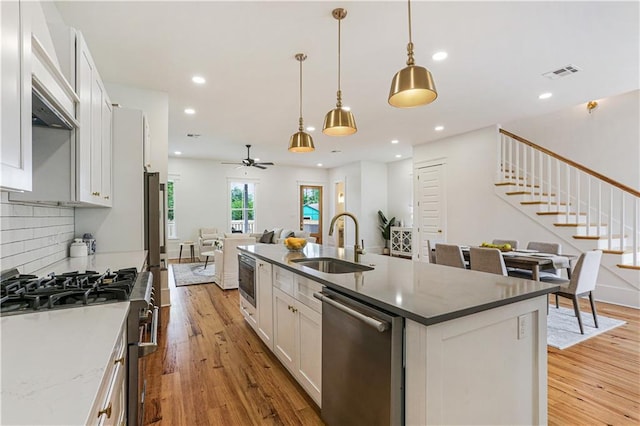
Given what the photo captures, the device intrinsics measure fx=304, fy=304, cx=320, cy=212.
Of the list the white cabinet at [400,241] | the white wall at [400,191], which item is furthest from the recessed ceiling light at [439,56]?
the white wall at [400,191]

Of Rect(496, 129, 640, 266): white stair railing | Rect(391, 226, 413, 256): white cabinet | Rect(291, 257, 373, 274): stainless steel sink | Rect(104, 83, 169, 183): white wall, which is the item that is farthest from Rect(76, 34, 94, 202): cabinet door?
Rect(391, 226, 413, 256): white cabinet

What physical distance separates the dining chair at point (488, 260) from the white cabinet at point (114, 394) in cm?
327

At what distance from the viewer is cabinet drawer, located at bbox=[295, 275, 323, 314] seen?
1.80m

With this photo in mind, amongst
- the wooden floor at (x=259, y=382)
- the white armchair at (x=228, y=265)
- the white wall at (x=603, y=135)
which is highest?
the white wall at (x=603, y=135)

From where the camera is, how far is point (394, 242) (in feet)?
29.0

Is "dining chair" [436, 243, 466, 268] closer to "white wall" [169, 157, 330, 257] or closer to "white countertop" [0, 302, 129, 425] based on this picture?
"white countertop" [0, 302, 129, 425]

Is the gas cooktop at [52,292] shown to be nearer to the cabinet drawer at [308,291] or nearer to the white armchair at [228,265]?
the cabinet drawer at [308,291]

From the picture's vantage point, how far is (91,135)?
2000 millimetres

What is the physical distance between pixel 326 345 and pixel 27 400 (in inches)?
50.7

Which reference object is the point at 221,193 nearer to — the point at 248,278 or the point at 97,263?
the point at 248,278

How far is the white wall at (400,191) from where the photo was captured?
350 inches

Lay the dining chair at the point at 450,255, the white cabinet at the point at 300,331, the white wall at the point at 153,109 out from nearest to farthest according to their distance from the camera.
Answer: the white cabinet at the point at 300,331
the dining chair at the point at 450,255
the white wall at the point at 153,109

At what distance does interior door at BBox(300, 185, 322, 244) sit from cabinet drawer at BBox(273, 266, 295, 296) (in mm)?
8117

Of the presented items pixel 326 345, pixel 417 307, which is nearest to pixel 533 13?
pixel 417 307
